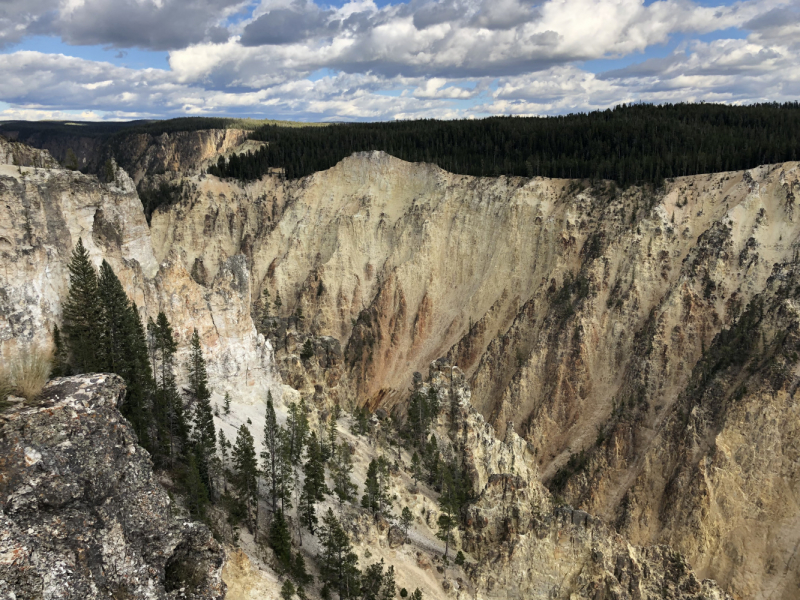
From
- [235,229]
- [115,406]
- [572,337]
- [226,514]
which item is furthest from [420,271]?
[115,406]

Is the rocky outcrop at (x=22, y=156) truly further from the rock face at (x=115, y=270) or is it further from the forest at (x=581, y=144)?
the forest at (x=581, y=144)

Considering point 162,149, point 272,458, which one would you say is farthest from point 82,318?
point 162,149

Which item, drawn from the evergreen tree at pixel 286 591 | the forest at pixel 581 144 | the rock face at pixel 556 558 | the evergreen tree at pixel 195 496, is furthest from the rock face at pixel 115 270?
the forest at pixel 581 144

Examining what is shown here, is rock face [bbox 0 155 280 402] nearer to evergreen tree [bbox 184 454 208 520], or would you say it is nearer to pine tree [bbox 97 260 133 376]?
pine tree [bbox 97 260 133 376]

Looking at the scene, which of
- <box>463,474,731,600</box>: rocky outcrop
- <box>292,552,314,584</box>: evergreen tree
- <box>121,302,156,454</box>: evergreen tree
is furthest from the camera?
<box>463,474,731,600</box>: rocky outcrop

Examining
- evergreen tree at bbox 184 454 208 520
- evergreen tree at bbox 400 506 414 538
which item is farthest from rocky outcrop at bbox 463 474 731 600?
evergreen tree at bbox 184 454 208 520

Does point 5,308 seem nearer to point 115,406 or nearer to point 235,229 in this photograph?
point 115,406
